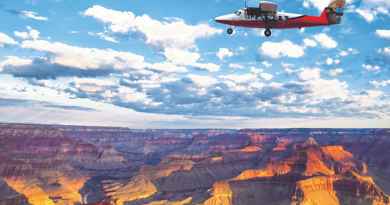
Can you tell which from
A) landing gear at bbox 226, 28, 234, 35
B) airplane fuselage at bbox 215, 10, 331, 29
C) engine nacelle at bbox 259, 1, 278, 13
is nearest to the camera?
engine nacelle at bbox 259, 1, 278, 13

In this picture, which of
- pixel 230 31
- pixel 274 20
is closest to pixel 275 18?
pixel 274 20

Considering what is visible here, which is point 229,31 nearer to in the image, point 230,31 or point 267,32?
point 230,31

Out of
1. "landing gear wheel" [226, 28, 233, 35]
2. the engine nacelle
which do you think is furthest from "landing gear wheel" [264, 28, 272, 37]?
"landing gear wheel" [226, 28, 233, 35]

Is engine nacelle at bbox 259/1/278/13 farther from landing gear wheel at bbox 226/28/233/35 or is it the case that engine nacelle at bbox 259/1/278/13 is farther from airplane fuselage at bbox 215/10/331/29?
landing gear wheel at bbox 226/28/233/35

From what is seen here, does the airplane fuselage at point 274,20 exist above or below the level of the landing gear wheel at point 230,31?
above

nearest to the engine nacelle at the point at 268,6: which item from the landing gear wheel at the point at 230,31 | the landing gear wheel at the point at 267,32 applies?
the landing gear wheel at the point at 267,32

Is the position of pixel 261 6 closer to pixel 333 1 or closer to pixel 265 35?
pixel 265 35

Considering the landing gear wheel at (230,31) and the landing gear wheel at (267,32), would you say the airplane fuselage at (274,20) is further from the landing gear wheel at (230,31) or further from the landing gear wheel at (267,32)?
the landing gear wheel at (230,31)

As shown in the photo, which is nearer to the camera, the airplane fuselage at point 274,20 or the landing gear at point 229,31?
the landing gear at point 229,31

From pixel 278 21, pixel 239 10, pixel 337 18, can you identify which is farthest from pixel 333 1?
pixel 239 10

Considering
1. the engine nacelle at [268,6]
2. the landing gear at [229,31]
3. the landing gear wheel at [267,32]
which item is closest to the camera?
the engine nacelle at [268,6]
